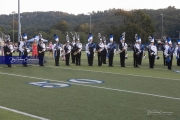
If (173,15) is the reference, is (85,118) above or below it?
below

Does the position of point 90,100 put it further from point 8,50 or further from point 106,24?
point 106,24

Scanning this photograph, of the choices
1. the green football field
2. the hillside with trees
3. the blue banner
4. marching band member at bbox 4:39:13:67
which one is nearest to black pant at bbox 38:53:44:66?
the blue banner

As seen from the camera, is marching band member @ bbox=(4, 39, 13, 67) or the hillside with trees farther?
the hillside with trees

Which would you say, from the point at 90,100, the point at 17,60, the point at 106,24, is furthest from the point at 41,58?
the point at 106,24

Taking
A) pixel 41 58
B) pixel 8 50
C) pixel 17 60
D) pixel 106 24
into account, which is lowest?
pixel 17 60

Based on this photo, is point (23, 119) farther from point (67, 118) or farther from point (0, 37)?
point (0, 37)

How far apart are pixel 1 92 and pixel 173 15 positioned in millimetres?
87568

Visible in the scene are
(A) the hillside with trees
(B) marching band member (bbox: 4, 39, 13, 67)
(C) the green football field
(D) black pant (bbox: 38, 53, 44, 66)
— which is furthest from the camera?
(A) the hillside with trees

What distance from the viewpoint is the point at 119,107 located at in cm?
858

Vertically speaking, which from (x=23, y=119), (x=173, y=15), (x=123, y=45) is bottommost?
(x=23, y=119)

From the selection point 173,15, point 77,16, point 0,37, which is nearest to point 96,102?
point 0,37

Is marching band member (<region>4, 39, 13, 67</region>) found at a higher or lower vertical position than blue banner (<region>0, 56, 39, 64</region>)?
higher

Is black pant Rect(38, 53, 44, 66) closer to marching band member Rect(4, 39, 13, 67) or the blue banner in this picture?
the blue banner

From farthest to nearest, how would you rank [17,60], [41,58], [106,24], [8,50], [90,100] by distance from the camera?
[106,24] → [17,60] → [41,58] → [8,50] → [90,100]
